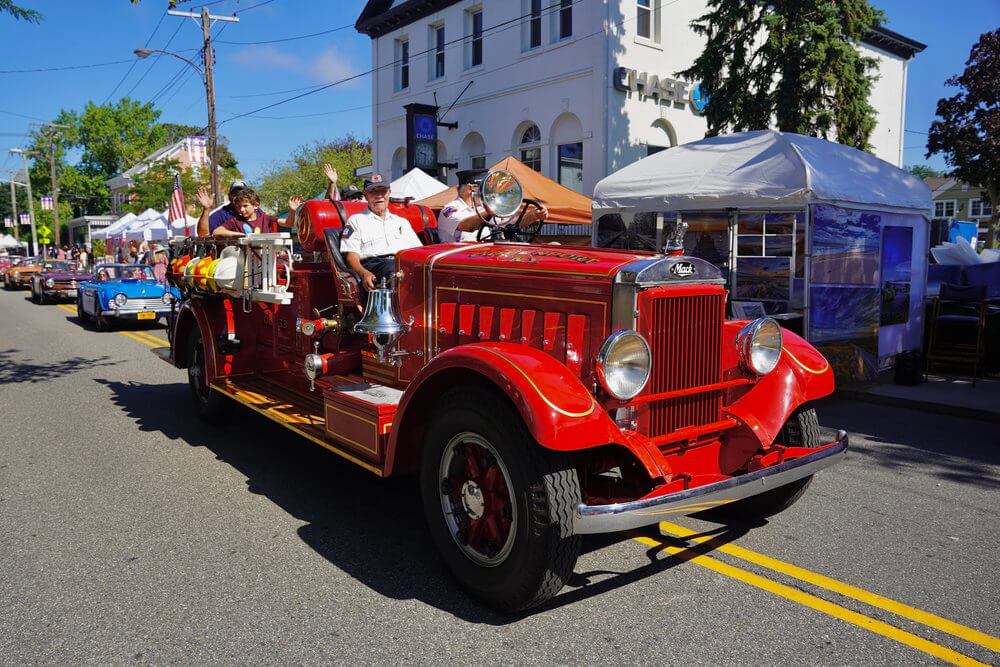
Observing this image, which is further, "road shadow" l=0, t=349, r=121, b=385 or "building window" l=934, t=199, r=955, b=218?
"building window" l=934, t=199, r=955, b=218

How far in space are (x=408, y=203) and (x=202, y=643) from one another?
3.76 metres

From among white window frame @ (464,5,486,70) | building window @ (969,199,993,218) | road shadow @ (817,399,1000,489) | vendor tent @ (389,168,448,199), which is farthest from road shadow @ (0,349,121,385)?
building window @ (969,199,993,218)

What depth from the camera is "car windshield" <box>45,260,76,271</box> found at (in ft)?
83.6

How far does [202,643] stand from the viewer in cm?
305

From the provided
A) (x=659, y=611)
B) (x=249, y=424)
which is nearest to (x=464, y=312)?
(x=659, y=611)

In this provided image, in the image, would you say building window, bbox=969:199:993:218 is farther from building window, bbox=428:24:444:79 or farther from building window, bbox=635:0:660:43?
building window, bbox=428:24:444:79

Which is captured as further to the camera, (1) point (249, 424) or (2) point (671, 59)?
(2) point (671, 59)

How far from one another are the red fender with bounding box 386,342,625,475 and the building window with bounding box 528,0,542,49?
654 inches

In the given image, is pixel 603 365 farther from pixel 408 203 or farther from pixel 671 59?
pixel 671 59

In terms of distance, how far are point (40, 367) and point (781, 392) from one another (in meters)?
10.1

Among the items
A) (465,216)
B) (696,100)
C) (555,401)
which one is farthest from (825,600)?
(696,100)

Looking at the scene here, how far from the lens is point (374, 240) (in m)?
5.05

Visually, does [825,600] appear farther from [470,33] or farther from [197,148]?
[197,148]

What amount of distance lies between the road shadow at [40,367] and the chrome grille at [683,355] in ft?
27.8
